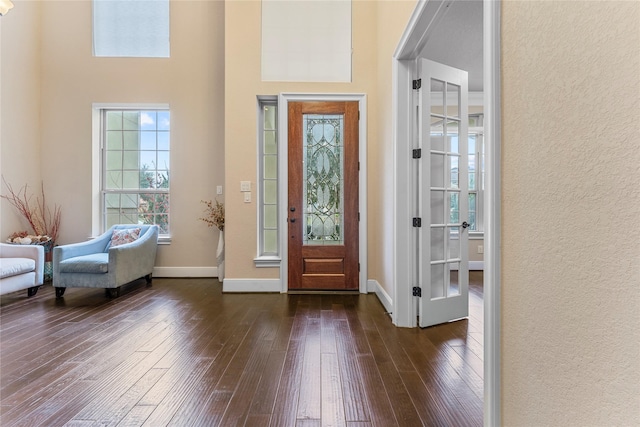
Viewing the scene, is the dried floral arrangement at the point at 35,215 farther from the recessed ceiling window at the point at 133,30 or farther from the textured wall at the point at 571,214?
the textured wall at the point at 571,214

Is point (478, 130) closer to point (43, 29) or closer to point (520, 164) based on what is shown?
point (520, 164)

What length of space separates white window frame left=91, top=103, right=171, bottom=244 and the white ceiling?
12.0 feet

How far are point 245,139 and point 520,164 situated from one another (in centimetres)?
331

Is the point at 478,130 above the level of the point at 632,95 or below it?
above

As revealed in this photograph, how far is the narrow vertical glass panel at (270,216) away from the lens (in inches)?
167

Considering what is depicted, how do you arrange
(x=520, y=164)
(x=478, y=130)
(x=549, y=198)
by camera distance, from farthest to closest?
(x=478, y=130) → (x=520, y=164) → (x=549, y=198)

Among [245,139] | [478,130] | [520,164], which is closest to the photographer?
[520,164]

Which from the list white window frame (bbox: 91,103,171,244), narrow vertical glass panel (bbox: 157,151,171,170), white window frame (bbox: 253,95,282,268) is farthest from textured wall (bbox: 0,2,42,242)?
white window frame (bbox: 253,95,282,268)

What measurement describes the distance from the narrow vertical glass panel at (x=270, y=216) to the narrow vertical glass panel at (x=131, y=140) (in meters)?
2.34

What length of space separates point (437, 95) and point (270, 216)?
2.30 m

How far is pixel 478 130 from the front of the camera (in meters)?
5.55

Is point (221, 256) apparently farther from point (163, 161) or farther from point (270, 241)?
point (163, 161)

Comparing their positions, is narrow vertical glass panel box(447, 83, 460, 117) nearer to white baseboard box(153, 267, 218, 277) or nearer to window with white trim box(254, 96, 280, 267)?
window with white trim box(254, 96, 280, 267)

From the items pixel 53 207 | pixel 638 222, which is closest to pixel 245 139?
pixel 53 207
